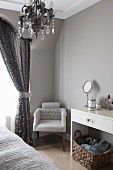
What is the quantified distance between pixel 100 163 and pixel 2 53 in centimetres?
253

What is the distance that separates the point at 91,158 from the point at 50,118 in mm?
1406

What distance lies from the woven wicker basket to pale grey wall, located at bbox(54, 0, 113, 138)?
0.91 m

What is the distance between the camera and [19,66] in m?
3.72

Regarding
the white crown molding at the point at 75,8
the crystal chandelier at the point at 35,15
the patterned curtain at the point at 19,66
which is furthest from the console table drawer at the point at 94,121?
the white crown molding at the point at 75,8

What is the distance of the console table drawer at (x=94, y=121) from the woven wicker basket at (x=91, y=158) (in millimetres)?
397

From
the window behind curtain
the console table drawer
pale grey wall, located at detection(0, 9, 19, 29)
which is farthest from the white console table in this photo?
pale grey wall, located at detection(0, 9, 19, 29)

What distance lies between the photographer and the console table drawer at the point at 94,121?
2.47 metres

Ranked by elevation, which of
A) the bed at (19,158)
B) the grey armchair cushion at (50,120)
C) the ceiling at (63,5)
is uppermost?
the ceiling at (63,5)

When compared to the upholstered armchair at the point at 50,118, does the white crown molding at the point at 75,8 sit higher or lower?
higher

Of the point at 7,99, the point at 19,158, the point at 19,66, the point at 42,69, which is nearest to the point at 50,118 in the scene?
the point at 7,99

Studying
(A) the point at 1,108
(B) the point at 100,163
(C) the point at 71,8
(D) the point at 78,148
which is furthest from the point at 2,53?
(B) the point at 100,163

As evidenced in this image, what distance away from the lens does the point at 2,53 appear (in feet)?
11.6

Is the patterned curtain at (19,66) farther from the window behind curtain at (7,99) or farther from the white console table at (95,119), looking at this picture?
the white console table at (95,119)

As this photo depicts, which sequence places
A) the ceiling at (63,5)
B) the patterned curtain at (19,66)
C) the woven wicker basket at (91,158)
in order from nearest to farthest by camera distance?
1. the woven wicker basket at (91,158)
2. the ceiling at (63,5)
3. the patterned curtain at (19,66)
